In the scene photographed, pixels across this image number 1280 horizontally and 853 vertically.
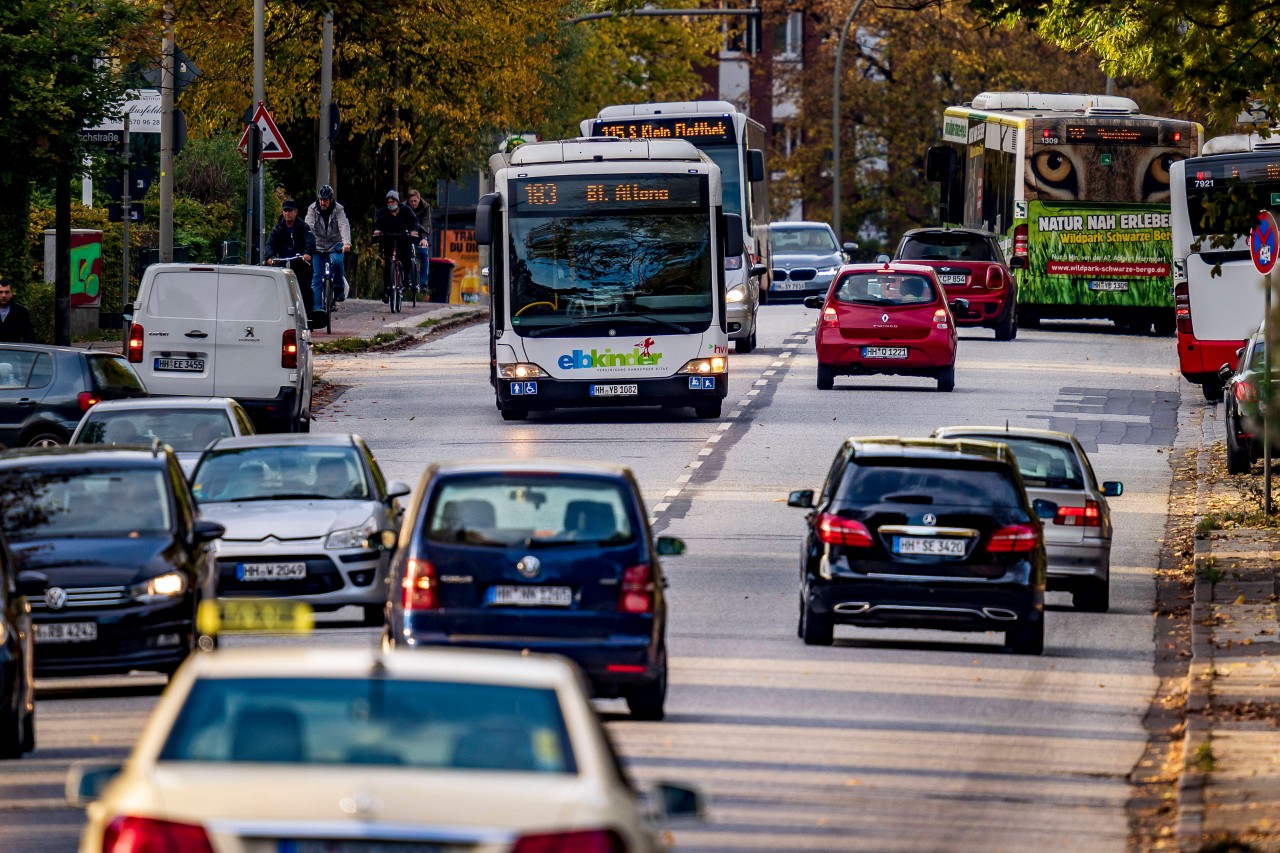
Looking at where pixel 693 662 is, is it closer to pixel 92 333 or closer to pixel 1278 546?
pixel 1278 546

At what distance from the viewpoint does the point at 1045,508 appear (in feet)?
64.0

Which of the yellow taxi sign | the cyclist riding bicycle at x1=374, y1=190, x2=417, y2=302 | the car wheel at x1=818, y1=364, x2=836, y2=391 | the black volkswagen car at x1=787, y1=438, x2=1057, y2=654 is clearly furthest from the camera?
the cyclist riding bicycle at x1=374, y1=190, x2=417, y2=302

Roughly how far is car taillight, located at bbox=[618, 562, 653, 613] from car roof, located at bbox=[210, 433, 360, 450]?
242 inches

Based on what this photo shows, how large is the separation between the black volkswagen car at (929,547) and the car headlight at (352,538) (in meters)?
3.04

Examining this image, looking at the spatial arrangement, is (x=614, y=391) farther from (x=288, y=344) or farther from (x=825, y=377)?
(x=825, y=377)

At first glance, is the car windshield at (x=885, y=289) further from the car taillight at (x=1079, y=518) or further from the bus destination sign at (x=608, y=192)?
the car taillight at (x=1079, y=518)

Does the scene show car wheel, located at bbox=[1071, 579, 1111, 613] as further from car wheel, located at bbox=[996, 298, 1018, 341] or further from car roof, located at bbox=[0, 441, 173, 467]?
car wheel, located at bbox=[996, 298, 1018, 341]

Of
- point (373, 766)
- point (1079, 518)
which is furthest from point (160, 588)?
point (373, 766)

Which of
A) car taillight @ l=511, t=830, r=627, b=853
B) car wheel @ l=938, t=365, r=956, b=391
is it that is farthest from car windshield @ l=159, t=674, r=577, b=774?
car wheel @ l=938, t=365, r=956, b=391

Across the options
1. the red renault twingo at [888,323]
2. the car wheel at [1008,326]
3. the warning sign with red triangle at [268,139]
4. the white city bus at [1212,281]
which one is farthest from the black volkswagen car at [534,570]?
the car wheel at [1008,326]

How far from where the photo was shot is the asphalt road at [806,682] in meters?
11.6

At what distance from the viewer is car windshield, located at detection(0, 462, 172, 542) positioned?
50.3 ft

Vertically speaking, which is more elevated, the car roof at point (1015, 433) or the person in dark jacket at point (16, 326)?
the person in dark jacket at point (16, 326)

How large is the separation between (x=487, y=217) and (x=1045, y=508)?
12067 millimetres
